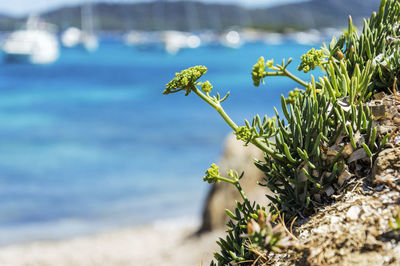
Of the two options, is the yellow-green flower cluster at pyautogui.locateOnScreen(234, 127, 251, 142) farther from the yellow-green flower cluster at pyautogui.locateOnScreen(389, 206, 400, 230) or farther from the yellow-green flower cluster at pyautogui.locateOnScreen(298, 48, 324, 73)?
the yellow-green flower cluster at pyautogui.locateOnScreen(389, 206, 400, 230)

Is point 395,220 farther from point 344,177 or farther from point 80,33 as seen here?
point 80,33

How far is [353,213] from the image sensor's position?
159 centimetres

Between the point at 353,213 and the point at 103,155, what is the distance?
739 inches

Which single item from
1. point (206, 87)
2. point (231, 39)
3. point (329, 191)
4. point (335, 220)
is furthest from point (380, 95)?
point (231, 39)

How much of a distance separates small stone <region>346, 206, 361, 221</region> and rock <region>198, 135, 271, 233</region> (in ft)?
18.7

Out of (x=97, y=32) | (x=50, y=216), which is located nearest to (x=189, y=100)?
(x=50, y=216)

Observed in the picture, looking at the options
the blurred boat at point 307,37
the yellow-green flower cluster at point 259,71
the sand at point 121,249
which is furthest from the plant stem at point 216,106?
the blurred boat at point 307,37

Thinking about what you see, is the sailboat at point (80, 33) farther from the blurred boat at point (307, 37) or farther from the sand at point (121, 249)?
the sand at point (121, 249)

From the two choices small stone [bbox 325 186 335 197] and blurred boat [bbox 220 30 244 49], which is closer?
small stone [bbox 325 186 335 197]

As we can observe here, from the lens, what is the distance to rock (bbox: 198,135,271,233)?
7562mm

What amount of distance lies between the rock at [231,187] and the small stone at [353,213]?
5.69 meters

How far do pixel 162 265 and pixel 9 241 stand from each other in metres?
4.60

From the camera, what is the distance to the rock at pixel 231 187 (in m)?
7.56

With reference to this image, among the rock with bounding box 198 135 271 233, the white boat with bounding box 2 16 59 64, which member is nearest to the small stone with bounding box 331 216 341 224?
the rock with bounding box 198 135 271 233
